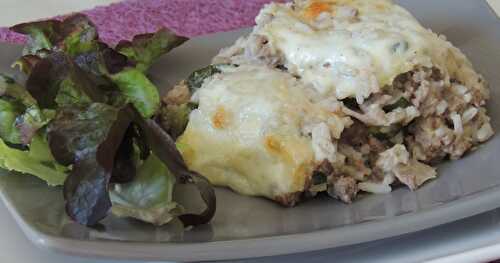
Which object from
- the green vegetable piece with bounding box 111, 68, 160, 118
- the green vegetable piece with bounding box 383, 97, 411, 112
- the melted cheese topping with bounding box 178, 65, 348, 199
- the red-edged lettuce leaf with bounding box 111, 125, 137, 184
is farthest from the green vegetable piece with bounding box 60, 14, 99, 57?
the green vegetable piece with bounding box 383, 97, 411, 112

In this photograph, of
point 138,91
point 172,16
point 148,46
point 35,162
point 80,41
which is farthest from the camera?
point 172,16

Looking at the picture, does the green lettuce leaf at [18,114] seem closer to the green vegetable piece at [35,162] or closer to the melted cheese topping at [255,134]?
the green vegetable piece at [35,162]

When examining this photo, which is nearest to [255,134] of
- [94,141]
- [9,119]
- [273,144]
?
[273,144]

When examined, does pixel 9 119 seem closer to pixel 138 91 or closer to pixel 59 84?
pixel 59 84

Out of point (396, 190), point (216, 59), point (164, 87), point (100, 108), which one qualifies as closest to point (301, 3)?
point (216, 59)

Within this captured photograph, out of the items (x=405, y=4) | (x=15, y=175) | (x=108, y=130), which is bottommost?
(x=405, y=4)

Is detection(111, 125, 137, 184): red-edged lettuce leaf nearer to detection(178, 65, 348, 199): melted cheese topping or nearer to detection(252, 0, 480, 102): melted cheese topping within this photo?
detection(178, 65, 348, 199): melted cheese topping

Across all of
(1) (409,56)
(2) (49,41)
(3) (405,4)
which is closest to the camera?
(1) (409,56)

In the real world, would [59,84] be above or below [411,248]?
above

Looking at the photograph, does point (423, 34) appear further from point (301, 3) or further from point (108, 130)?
point (108, 130)
